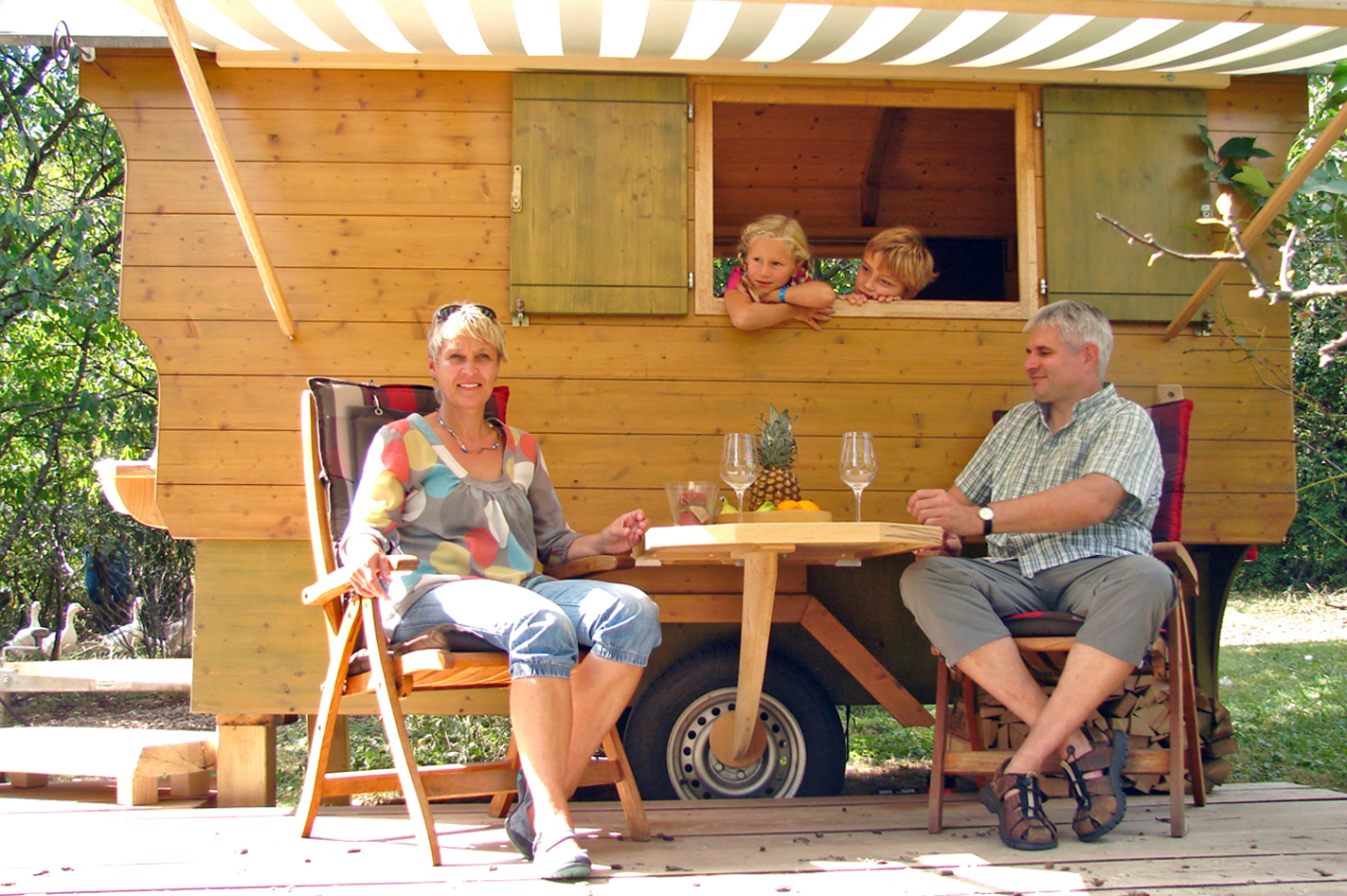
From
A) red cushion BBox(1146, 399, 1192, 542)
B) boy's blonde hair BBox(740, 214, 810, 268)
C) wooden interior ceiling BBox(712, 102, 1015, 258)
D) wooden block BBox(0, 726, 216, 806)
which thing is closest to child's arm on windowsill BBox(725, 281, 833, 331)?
boy's blonde hair BBox(740, 214, 810, 268)

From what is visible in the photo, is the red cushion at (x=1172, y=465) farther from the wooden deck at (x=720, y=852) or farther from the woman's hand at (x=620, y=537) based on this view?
the woman's hand at (x=620, y=537)

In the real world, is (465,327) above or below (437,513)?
above

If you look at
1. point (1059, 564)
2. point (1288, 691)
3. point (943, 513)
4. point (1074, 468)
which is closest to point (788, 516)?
point (943, 513)

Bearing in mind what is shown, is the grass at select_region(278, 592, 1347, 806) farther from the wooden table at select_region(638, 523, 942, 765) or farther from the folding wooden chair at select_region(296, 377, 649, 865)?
the folding wooden chair at select_region(296, 377, 649, 865)

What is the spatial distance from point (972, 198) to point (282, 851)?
14.4 ft

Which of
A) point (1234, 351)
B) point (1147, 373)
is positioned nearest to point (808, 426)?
point (1147, 373)

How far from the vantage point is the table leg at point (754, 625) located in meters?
2.61

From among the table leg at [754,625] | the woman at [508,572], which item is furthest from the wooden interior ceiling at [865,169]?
the table leg at [754,625]

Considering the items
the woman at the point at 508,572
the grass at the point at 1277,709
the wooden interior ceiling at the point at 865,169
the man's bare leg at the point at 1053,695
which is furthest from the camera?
the wooden interior ceiling at the point at 865,169

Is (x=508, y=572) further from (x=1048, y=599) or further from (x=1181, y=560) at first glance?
(x=1181, y=560)

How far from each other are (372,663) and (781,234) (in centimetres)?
191

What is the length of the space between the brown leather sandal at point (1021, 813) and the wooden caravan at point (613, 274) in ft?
3.24

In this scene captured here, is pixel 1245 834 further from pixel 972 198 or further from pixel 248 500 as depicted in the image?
pixel 972 198

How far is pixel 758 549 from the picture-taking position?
2488mm
